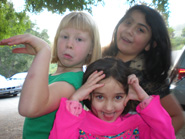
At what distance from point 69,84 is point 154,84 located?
0.78 meters

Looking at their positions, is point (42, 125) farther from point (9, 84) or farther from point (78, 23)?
point (9, 84)

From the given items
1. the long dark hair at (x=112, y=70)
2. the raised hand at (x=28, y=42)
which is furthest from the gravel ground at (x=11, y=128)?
the raised hand at (x=28, y=42)

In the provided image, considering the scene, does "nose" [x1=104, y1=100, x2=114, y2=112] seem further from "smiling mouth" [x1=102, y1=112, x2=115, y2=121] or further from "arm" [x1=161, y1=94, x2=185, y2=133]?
"arm" [x1=161, y1=94, x2=185, y2=133]

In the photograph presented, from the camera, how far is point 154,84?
1666mm

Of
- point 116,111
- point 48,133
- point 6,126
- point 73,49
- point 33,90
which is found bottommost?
point 6,126

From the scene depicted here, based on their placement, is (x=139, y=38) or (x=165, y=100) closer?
(x=165, y=100)

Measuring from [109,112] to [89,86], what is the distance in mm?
232

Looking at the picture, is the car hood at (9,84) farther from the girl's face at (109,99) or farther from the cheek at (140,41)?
the girl's face at (109,99)

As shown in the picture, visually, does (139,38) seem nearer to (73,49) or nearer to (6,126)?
(73,49)

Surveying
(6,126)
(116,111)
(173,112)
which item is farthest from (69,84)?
(6,126)

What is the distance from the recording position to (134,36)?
184cm

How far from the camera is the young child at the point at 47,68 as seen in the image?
1.02 m

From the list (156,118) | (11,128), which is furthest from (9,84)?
(156,118)

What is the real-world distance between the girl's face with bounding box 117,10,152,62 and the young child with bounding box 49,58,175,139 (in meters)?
0.43
